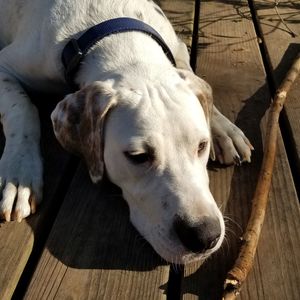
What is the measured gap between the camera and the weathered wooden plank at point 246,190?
186 cm

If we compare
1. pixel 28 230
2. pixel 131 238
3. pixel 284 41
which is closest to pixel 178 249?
pixel 131 238

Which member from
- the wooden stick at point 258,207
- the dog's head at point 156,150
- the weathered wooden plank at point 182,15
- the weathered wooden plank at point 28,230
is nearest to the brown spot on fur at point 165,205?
the dog's head at point 156,150

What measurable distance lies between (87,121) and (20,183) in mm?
376

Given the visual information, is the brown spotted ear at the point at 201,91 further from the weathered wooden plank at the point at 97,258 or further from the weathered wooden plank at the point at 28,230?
the weathered wooden plank at the point at 28,230

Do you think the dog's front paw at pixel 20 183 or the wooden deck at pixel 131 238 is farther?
the dog's front paw at pixel 20 183

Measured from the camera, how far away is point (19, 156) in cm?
238

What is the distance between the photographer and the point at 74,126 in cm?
Answer: 221

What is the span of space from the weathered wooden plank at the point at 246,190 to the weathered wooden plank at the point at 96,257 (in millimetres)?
152

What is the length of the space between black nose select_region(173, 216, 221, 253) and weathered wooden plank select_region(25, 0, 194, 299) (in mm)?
147

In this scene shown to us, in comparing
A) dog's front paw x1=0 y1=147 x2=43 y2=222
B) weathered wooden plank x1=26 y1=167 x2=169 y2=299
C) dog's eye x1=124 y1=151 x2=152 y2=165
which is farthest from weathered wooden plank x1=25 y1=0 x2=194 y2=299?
A: dog's eye x1=124 y1=151 x2=152 y2=165

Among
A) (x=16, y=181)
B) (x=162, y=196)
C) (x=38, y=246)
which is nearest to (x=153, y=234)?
(x=162, y=196)

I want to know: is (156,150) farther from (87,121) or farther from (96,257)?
(96,257)

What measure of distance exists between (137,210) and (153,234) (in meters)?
0.15

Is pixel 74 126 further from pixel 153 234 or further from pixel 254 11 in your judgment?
pixel 254 11
